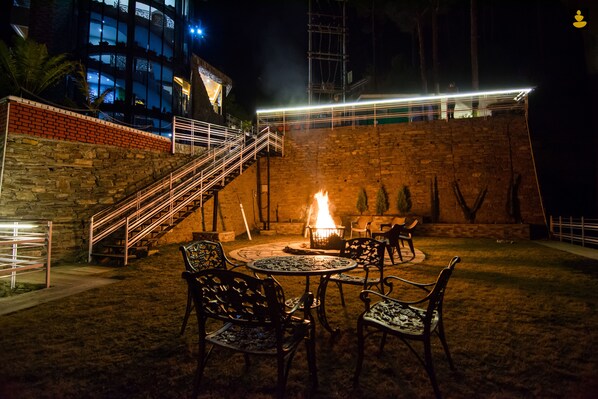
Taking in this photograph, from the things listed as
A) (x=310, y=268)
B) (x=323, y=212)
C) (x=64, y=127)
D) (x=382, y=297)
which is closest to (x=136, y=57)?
(x=64, y=127)

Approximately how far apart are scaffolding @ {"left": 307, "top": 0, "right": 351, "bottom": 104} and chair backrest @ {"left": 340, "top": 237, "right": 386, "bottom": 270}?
19216mm

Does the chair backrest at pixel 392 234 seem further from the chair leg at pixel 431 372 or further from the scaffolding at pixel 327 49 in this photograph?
the scaffolding at pixel 327 49

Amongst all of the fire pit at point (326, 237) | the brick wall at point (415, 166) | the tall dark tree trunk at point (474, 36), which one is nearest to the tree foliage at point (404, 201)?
the brick wall at point (415, 166)

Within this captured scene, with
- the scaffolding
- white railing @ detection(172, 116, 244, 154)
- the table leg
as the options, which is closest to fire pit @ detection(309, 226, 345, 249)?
the table leg

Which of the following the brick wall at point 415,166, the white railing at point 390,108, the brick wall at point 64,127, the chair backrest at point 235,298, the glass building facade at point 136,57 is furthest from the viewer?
the glass building facade at point 136,57

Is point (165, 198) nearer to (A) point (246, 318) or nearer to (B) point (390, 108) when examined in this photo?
(A) point (246, 318)

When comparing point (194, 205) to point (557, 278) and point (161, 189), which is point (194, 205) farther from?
point (557, 278)

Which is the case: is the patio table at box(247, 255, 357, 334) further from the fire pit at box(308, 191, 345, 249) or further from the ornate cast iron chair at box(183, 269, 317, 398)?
the fire pit at box(308, 191, 345, 249)

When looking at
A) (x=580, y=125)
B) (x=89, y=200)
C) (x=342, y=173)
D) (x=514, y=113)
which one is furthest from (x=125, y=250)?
(x=580, y=125)

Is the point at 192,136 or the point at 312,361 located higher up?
the point at 192,136

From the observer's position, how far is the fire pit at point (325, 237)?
23.0 feet

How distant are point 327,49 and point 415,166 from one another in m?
14.1

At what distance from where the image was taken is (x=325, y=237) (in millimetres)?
7074

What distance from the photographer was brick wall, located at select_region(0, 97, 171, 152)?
6598 millimetres
